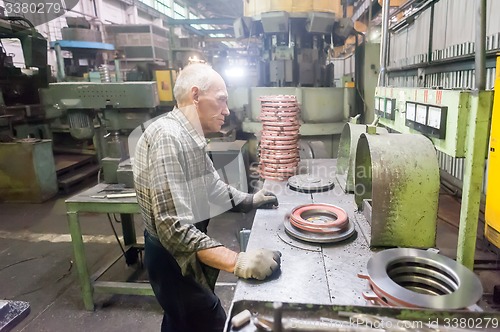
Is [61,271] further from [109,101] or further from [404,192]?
[404,192]

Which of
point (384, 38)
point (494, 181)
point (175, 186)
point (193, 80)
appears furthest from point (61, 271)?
point (494, 181)

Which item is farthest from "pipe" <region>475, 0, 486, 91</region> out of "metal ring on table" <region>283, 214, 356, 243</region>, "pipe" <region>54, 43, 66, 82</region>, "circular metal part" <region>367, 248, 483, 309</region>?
"pipe" <region>54, 43, 66, 82</region>

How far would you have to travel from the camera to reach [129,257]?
2.78 meters

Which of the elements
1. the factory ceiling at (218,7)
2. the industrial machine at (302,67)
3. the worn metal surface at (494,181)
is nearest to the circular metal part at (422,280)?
the worn metal surface at (494,181)

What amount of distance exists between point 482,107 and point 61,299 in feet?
9.00

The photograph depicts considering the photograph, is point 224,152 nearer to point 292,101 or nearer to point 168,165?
point 292,101

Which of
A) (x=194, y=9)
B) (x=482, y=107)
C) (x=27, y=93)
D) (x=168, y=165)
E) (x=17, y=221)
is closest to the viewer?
(x=482, y=107)

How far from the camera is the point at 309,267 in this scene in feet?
3.90

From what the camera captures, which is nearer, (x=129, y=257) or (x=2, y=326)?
(x=2, y=326)

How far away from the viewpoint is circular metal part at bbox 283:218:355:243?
133 centimetres

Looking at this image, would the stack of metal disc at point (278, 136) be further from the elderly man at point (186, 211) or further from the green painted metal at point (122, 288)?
the green painted metal at point (122, 288)

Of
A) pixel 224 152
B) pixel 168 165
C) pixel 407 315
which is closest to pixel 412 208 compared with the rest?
pixel 407 315

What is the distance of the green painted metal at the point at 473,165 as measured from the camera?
1094 mm

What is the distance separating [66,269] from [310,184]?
2.20 metres
